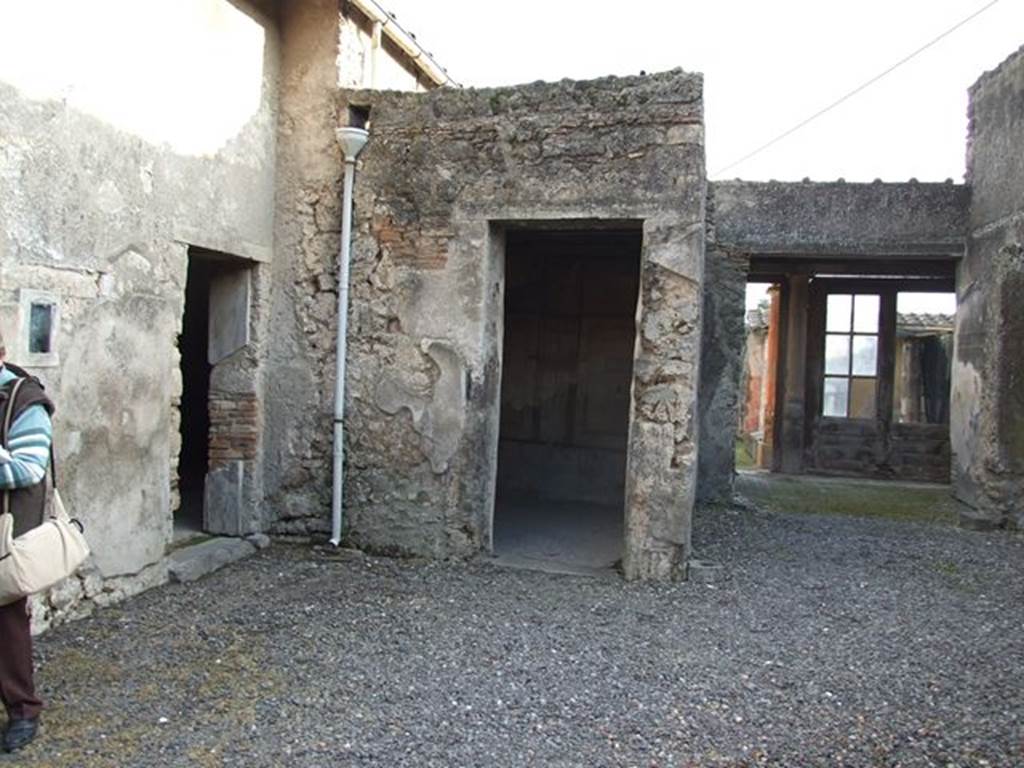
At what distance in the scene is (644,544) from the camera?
6.04m

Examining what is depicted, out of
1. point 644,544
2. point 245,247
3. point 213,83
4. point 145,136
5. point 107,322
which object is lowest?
point 644,544

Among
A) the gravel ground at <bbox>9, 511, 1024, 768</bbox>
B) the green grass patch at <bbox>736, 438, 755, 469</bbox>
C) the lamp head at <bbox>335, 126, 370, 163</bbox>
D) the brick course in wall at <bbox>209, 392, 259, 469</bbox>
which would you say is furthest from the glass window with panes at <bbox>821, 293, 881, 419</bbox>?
the brick course in wall at <bbox>209, 392, 259, 469</bbox>

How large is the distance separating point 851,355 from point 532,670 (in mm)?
10896

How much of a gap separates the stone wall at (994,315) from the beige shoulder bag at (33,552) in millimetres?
7975

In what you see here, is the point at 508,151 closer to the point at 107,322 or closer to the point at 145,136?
the point at 145,136

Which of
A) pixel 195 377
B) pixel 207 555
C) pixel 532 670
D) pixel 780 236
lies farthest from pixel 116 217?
pixel 780 236

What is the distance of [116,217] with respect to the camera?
5.04 meters

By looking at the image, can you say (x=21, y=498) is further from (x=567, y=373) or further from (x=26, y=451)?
(x=567, y=373)

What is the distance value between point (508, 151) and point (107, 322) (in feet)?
9.38

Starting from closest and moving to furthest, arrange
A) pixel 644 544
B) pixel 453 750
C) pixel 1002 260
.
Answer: pixel 453 750 < pixel 644 544 < pixel 1002 260

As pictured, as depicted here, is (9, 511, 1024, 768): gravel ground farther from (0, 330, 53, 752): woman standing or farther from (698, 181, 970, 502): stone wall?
(698, 181, 970, 502): stone wall

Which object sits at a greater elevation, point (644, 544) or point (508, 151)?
point (508, 151)

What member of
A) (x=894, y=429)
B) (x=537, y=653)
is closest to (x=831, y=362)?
(x=894, y=429)

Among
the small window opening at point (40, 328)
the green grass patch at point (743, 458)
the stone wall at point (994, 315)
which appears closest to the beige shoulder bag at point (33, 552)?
the small window opening at point (40, 328)
